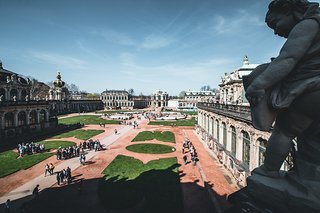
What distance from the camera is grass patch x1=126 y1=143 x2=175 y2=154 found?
95.9 ft

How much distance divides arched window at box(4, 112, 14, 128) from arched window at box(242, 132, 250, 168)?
3870cm

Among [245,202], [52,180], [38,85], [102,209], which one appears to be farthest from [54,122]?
[38,85]

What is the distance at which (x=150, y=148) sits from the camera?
30828mm

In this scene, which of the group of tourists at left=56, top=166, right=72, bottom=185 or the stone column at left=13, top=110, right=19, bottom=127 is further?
the stone column at left=13, top=110, right=19, bottom=127

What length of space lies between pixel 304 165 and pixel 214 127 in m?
27.4

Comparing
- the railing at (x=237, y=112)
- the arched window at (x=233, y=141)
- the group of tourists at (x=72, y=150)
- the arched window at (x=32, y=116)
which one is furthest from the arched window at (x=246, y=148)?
the arched window at (x=32, y=116)

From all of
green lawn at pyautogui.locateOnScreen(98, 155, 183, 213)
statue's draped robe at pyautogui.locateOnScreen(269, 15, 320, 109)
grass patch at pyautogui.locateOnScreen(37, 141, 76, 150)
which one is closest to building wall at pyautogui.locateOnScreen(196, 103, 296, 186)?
green lawn at pyautogui.locateOnScreen(98, 155, 183, 213)

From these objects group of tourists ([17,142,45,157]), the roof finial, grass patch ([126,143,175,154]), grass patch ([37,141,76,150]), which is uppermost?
the roof finial

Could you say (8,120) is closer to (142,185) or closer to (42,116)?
(42,116)

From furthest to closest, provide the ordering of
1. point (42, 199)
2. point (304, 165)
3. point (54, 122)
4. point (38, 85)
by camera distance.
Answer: point (38, 85) < point (54, 122) < point (42, 199) < point (304, 165)

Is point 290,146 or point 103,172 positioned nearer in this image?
point 290,146

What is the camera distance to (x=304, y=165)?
8.54 ft

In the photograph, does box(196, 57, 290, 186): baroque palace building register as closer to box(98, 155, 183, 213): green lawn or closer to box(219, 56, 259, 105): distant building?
box(219, 56, 259, 105): distant building

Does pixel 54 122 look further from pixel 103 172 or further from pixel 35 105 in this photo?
pixel 103 172
